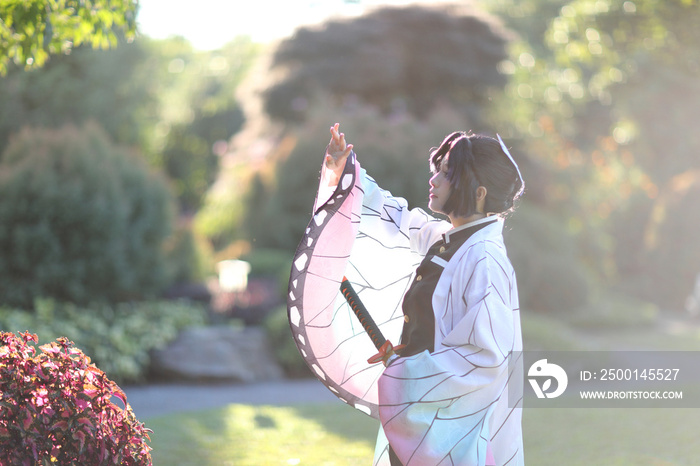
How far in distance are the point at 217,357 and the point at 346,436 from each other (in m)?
2.75

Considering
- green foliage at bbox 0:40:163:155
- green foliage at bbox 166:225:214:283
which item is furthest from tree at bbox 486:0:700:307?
green foliage at bbox 0:40:163:155

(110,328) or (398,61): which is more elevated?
(398,61)

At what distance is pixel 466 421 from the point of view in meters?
2.64

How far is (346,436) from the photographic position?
20.1ft

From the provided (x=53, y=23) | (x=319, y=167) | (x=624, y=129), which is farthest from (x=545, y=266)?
(x=624, y=129)

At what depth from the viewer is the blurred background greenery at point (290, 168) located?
8.34 m

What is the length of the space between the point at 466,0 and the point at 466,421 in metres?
16.6

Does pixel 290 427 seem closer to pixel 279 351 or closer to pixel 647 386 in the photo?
pixel 279 351

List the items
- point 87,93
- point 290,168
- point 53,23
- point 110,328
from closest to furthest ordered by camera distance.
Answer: point 53,23, point 110,328, point 290,168, point 87,93

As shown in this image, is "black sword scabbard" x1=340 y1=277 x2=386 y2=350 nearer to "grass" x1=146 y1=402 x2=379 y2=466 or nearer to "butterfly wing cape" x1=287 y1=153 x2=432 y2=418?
"butterfly wing cape" x1=287 y1=153 x2=432 y2=418

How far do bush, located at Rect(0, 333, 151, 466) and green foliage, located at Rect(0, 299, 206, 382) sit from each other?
181 inches

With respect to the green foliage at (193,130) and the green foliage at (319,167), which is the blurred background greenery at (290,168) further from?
the green foliage at (193,130)

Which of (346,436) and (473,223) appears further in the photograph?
(346,436)

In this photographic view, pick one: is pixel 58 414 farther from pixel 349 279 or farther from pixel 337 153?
pixel 337 153
